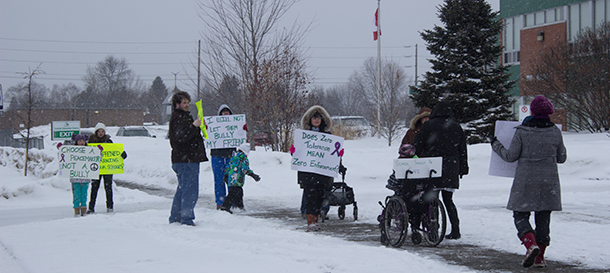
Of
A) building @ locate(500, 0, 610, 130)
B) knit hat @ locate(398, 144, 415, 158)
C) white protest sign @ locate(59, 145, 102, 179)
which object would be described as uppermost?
building @ locate(500, 0, 610, 130)

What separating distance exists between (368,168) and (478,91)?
41.0ft

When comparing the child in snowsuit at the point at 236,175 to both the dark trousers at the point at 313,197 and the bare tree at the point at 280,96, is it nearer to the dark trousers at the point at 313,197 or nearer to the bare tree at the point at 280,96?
the dark trousers at the point at 313,197

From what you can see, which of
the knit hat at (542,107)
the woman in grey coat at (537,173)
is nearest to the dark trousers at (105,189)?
the woman in grey coat at (537,173)

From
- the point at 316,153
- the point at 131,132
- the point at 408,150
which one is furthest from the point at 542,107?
the point at 131,132

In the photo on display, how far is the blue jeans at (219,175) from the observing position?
10.6 m

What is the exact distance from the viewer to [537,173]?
18.9ft

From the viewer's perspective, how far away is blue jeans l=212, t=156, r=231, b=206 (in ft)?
34.7

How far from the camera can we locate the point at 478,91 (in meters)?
26.8

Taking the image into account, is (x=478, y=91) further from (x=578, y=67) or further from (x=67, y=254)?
(x=67, y=254)

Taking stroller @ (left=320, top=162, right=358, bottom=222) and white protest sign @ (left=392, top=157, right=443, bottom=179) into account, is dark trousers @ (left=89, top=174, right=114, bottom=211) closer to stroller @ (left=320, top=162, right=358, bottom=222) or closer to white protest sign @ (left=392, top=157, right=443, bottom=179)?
stroller @ (left=320, top=162, right=358, bottom=222)

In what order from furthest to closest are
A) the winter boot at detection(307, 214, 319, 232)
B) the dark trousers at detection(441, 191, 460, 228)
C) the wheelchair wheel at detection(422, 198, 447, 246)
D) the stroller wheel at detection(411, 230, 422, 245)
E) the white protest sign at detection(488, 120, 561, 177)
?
the winter boot at detection(307, 214, 319, 232)
the dark trousers at detection(441, 191, 460, 228)
the stroller wheel at detection(411, 230, 422, 245)
the wheelchair wheel at detection(422, 198, 447, 246)
the white protest sign at detection(488, 120, 561, 177)

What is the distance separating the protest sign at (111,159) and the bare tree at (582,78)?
22.1 metres

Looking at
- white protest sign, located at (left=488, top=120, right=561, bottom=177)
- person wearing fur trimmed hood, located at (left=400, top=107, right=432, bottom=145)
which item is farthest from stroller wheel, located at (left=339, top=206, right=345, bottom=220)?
white protest sign, located at (left=488, top=120, right=561, bottom=177)

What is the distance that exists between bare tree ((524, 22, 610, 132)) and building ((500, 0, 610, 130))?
4.94 m
